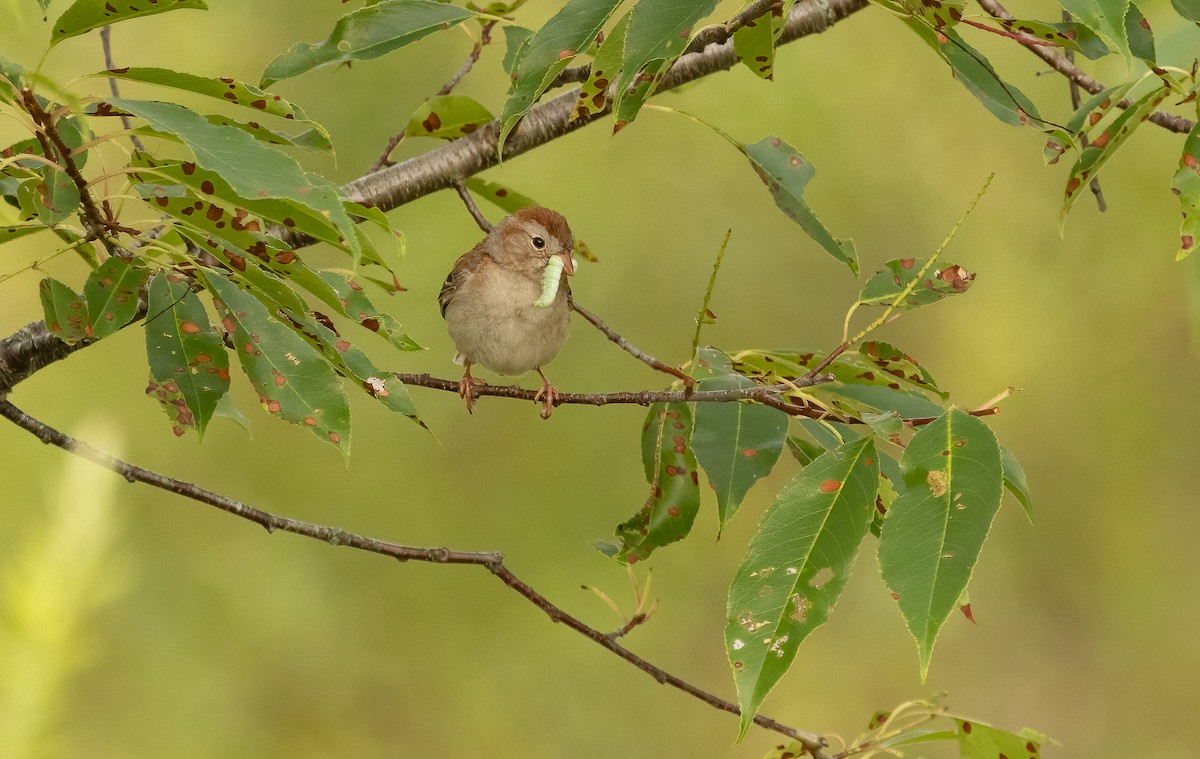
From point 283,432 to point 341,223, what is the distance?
15.4ft

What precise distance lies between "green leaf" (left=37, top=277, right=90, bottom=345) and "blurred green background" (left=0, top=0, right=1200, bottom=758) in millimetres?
3335

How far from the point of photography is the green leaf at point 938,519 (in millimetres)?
1395

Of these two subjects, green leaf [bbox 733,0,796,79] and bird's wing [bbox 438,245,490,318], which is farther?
bird's wing [bbox 438,245,490,318]

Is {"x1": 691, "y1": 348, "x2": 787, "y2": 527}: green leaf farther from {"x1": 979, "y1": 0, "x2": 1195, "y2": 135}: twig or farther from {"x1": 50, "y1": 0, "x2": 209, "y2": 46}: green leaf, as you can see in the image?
{"x1": 50, "y1": 0, "x2": 209, "y2": 46}: green leaf

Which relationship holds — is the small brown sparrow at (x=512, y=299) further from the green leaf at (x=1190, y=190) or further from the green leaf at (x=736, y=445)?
the green leaf at (x=1190, y=190)

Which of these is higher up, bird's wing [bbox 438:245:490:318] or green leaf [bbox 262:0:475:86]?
green leaf [bbox 262:0:475:86]

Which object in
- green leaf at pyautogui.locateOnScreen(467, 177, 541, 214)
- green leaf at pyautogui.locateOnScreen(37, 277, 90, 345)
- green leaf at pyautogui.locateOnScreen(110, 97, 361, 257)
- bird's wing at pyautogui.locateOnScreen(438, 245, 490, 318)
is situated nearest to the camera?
green leaf at pyautogui.locateOnScreen(110, 97, 361, 257)

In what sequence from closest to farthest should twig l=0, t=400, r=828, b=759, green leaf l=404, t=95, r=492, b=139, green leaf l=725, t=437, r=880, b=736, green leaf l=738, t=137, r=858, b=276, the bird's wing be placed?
green leaf l=725, t=437, r=880, b=736, twig l=0, t=400, r=828, b=759, green leaf l=738, t=137, r=858, b=276, green leaf l=404, t=95, r=492, b=139, the bird's wing

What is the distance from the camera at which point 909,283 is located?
82.3 inches

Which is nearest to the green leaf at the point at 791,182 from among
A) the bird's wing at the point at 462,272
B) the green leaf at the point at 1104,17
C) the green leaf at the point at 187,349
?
the green leaf at the point at 1104,17

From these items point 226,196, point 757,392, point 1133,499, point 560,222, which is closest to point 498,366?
point 560,222

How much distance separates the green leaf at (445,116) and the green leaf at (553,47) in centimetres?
99

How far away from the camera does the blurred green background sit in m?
5.54

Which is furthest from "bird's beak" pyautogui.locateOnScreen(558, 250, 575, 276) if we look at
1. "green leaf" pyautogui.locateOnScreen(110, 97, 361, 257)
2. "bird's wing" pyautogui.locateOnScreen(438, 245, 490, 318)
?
"green leaf" pyautogui.locateOnScreen(110, 97, 361, 257)
